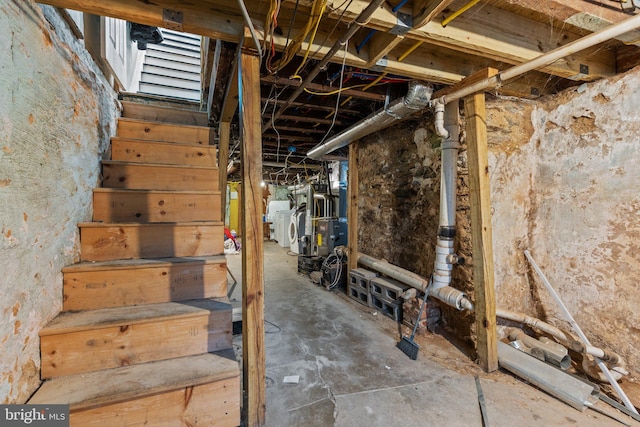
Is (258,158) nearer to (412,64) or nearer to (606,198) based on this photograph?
(412,64)

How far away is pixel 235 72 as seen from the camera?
177cm

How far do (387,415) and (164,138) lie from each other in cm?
253

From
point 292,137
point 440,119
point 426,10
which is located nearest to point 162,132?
point 292,137

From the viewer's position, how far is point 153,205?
5.73ft

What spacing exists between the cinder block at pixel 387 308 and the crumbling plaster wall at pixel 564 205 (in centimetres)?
44

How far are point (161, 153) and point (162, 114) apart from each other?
0.79 meters

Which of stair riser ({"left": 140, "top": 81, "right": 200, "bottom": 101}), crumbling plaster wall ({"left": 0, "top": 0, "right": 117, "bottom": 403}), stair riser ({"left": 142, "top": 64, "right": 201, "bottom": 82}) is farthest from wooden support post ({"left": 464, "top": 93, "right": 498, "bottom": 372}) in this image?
stair riser ({"left": 142, "top": 64, "right": 201, "bottom": 82})

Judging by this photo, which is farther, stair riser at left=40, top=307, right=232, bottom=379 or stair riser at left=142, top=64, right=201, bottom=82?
stair riser at left=142, top=64, right=201, bottom=82

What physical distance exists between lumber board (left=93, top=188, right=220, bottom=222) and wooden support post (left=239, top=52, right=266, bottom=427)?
2.18ft

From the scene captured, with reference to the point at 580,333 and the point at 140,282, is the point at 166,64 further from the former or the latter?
the point at 580,333

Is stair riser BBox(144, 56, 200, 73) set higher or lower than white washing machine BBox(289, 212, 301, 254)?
higher

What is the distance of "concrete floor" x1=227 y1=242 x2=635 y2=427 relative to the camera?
4.74 ft

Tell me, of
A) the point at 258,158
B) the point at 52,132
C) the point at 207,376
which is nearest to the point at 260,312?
the point at 207,376

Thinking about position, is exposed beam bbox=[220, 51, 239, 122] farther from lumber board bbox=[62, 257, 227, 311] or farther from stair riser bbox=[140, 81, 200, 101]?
stair riser bbox=[140, 81, 200, 101]
